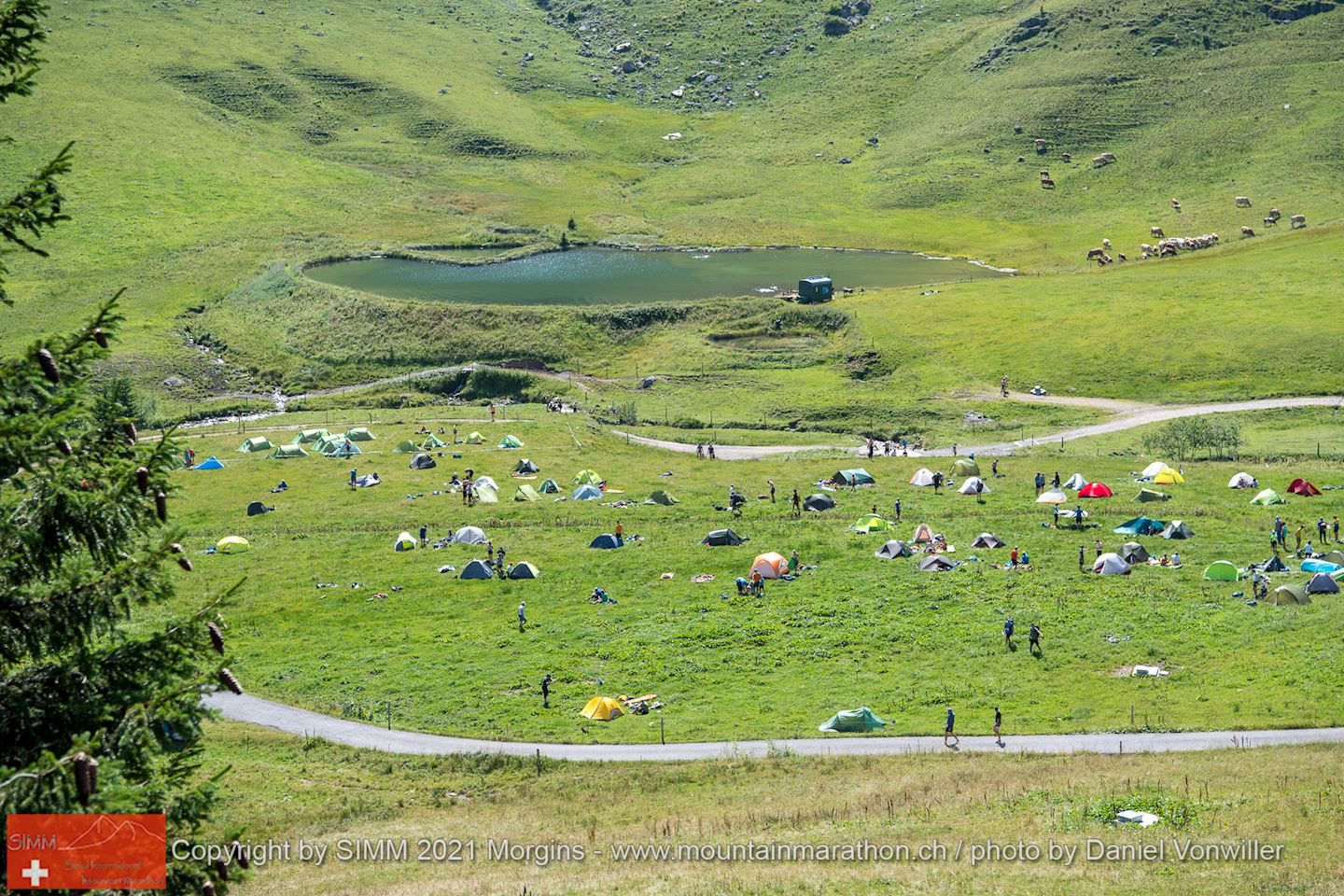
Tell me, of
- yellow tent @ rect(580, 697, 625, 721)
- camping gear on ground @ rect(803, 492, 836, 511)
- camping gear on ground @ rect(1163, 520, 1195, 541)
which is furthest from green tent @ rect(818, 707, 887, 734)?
camping gear on ground @ rect(803, 492, 836, 511)

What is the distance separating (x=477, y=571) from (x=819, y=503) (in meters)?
21.7

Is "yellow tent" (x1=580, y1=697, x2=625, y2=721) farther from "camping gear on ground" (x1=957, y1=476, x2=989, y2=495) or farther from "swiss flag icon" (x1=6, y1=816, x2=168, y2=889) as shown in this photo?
"camping gear on ground" (x1=957, y1=476, x2=989, y2=495)

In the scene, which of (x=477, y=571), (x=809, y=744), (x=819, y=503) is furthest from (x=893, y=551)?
(x=809, y=744)

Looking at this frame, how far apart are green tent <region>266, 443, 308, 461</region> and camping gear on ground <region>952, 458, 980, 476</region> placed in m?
45.4

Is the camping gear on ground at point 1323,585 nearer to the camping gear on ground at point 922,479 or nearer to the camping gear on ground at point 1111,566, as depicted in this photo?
the camping gear on ground at point 1111,566

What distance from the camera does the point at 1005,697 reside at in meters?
47.3

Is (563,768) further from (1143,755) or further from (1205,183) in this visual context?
(1205,183)

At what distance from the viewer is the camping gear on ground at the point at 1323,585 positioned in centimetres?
5531

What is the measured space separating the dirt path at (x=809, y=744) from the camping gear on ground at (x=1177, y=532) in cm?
2396

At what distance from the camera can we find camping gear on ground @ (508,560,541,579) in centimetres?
6419

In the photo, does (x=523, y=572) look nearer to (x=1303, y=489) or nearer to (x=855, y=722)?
(x=855, y=722)

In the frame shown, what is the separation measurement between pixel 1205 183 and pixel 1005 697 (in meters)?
148

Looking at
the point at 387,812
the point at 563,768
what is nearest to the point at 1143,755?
the point at 563,768

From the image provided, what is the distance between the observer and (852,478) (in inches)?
3231
